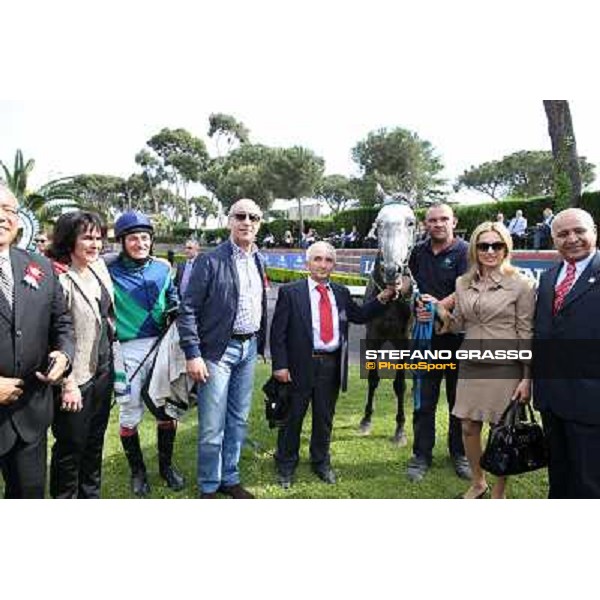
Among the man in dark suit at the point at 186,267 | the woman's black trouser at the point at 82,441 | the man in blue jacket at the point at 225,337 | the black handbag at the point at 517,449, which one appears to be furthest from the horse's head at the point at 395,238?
the woman's black trouser at the point at 82,441

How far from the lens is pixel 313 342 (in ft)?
11.5

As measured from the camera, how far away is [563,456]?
108 inches

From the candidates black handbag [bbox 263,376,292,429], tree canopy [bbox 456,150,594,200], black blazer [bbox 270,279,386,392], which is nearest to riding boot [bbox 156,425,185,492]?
black handbag [bbox 263,376,292,429]

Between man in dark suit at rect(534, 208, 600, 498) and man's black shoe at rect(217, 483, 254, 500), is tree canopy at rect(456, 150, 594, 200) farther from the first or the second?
man's black shoe at rect(217, 483, 254, 500)

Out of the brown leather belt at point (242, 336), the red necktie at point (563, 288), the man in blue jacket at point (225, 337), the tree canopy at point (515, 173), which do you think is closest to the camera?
the red necktie at point (563, 288)

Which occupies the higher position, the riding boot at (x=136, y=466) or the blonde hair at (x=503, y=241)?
the blonde hair at (x=503, y=241)

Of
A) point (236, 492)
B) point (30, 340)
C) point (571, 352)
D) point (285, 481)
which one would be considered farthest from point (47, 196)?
point (571, 352)

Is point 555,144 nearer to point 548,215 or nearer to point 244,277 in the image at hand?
point 548,215

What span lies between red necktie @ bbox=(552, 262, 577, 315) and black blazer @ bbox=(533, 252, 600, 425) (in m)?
0.02

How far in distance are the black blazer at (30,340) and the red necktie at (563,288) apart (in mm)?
2390

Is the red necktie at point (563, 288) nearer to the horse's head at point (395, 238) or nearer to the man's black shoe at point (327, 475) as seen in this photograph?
the horse's head at point (395, 238)

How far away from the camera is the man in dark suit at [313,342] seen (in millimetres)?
3475

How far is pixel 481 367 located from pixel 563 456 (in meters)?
0.62

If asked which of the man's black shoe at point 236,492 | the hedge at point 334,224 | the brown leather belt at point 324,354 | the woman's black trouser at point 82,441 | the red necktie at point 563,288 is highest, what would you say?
the hedge at point 334,224
